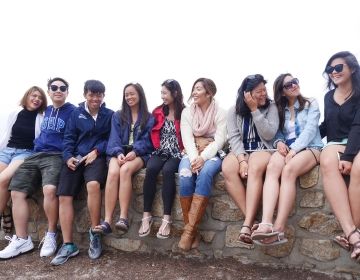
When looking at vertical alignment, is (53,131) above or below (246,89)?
below

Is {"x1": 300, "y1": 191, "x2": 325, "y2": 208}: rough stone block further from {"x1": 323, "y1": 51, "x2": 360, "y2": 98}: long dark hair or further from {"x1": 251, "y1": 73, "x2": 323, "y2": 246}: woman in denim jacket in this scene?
{"x1": 323, "y1": 51, "x2": 360, "y2": 98}: long dark hair

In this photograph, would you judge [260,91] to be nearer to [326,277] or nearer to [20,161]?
[326,277]

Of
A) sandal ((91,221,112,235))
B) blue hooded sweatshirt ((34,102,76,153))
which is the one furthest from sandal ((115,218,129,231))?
blue hooded sweatshirt ((34,102,76,153))

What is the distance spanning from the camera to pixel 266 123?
3.38m

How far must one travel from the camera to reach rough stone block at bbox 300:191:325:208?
2.97 metres

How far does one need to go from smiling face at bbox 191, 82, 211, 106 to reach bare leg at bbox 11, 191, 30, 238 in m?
2.19

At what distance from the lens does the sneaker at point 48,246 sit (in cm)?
356

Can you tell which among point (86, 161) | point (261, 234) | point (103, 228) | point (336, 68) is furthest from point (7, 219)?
point (336, 68)

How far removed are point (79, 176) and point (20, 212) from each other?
2.65ft

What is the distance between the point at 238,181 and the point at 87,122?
1.91 meters

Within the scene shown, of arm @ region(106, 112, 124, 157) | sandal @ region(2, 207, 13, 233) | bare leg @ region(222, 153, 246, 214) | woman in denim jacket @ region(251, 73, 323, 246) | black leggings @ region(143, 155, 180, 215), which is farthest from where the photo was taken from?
sandal @ region(2, 207, 13, 233)

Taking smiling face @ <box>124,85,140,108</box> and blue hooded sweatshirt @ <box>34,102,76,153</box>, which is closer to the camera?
smiling face @ <box>124,85,140,108</box>

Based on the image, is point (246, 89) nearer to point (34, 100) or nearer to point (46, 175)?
point (46, 175)

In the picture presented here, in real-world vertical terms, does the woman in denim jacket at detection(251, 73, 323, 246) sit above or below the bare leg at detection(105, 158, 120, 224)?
above
